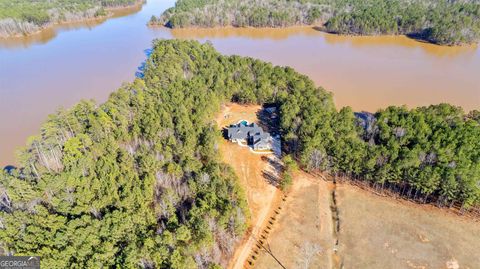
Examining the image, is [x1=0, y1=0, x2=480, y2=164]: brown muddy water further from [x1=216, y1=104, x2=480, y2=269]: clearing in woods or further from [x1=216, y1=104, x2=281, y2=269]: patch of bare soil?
[x1=216, y1=104, x2=480, y2=269]: clearing in woods

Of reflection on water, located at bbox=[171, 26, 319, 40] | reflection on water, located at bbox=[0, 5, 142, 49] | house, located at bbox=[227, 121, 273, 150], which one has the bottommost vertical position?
house, located at bbox=[227, 121, 273, 150]

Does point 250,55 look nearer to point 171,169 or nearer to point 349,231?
point 171,169

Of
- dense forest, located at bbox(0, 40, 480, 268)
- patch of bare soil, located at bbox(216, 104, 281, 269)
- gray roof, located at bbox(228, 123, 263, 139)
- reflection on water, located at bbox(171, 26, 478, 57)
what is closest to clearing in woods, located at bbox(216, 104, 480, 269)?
patch of bare soil, located at bbox(216, 104, 281, 269)

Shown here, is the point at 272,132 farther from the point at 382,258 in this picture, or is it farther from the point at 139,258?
the point at 139,258

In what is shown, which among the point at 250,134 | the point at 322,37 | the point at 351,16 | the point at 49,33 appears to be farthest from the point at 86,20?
the point at 250,134

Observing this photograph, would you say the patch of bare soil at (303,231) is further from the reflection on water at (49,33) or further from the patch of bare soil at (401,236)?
the reflection on water at (49,33)
